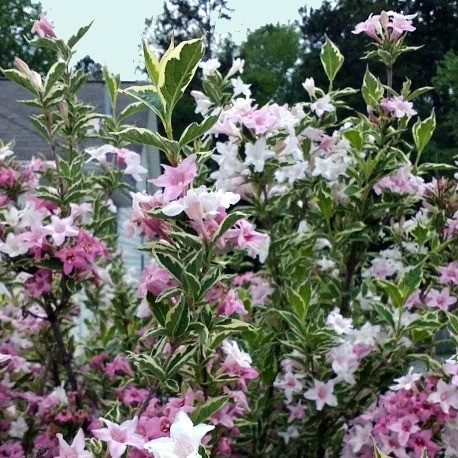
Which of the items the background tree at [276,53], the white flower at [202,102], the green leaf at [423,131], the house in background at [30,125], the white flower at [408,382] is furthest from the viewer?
the background tree at [276,53]

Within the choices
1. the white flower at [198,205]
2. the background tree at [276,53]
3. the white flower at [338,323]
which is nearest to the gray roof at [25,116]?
the white flower at [338,323]

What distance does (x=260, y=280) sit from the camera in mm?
2855

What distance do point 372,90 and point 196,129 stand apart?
126cm

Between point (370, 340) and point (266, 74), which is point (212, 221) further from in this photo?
point (266, 74)

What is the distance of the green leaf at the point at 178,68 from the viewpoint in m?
1.21

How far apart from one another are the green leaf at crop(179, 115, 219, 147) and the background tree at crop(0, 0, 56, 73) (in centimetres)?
2394

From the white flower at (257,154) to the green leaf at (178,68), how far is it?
27.4 inches

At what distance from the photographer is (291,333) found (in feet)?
6.81

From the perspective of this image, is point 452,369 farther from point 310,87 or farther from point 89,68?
point 89,68

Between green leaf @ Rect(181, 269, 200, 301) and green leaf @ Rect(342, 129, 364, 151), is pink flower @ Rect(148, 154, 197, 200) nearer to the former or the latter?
green leaf @ Rect(181, 269, 200, 301)

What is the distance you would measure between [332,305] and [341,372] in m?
0.53

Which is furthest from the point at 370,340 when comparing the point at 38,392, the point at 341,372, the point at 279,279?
the point at 38,392

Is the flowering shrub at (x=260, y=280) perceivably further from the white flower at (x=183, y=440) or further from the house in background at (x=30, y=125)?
the house in background at (x=30, y=125)

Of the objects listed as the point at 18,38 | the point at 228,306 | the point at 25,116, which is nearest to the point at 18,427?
the point at 228,306
